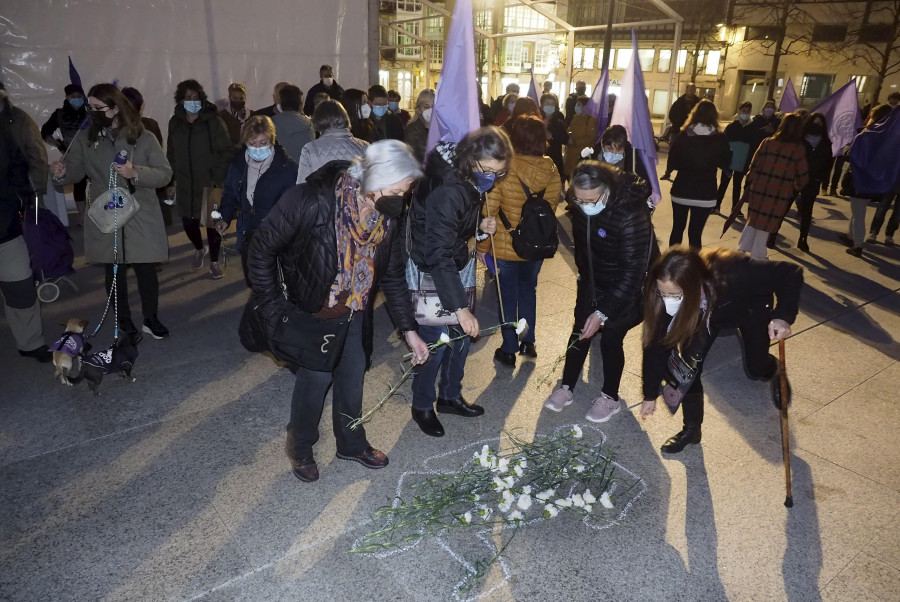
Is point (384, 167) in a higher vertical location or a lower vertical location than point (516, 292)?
higher

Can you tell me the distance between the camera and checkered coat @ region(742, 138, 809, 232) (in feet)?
24.4

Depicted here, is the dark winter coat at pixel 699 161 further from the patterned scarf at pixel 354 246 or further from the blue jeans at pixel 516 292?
the patterned scarf at pixel 354 246

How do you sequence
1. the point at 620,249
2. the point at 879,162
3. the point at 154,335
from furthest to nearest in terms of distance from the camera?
the point at 879,162 → the point at 154,335 → the point at 620,249

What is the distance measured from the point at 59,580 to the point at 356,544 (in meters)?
1.32

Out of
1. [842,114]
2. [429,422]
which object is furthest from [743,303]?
[842,114]

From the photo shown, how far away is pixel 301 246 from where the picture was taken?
3.09 m

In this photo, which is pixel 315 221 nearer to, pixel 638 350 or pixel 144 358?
pixel 144 358

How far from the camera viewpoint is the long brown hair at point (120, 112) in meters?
4.54

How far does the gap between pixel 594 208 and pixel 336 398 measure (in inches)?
74.7

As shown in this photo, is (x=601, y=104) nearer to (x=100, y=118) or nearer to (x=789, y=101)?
(x=789, y=101)

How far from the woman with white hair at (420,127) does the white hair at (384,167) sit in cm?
467

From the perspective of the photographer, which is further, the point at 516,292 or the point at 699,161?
the point at 699,161

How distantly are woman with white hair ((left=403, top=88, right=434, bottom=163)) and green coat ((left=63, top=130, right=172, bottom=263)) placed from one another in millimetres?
3350

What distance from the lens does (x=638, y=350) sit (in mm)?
5695
